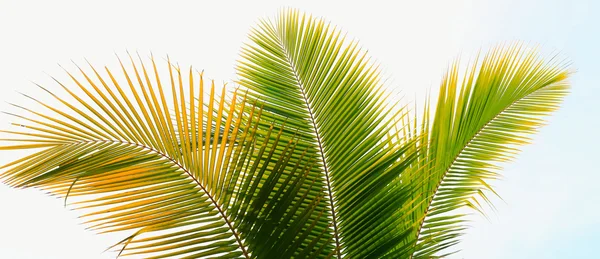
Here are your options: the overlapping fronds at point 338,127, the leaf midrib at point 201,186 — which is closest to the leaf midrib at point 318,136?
the overlapping fronds at point 338,127

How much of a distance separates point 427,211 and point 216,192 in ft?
3.68

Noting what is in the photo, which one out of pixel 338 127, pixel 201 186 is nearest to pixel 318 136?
pixel 338 127

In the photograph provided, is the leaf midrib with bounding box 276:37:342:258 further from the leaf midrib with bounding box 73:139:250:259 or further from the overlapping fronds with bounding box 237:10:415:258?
the leaf midrib with bounding box 73:139:250:259

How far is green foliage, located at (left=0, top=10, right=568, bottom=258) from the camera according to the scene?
173 cm

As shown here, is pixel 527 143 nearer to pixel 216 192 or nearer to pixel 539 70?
pixel 539 70

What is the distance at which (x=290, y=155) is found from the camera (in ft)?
5.34

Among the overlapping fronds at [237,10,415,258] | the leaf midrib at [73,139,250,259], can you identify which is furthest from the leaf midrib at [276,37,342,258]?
the leaf midrib at [73,139,250,259]

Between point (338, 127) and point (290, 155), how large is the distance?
727 millimetres

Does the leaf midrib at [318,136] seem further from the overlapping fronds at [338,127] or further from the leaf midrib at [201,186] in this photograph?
the leaf midrib at [201,186]

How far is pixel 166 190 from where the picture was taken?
5.78 feet

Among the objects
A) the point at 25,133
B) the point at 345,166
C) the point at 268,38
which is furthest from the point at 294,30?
the point at 25,133

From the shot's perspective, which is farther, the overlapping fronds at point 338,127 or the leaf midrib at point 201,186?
the overlapping fronds at point 338,127

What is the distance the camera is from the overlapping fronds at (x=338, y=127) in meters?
2.09

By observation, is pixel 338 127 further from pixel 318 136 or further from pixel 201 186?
pixel 201 186
